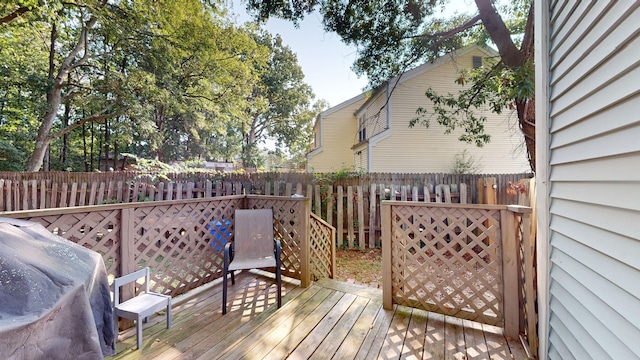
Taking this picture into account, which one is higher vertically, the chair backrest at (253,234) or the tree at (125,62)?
the tree at (125,62)

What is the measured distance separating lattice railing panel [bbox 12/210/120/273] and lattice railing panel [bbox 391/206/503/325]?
268 cm

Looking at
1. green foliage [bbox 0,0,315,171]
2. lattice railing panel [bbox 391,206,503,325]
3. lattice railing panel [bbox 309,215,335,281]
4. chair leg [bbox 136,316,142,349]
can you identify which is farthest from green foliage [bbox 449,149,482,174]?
chair leg [bbox 136,316,142,349]

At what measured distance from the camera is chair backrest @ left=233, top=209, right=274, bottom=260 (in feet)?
10.1

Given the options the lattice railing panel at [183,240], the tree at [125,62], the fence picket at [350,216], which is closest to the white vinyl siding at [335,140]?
the tree at [125,62]

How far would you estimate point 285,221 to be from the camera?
3.35 m

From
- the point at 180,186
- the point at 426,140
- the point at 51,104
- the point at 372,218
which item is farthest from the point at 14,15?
the point at 426,140

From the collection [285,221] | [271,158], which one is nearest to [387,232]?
[285,221]

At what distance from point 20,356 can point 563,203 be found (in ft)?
9.34

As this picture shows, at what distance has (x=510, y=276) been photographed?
221 centimetres

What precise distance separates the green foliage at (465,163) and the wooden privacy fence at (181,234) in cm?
754

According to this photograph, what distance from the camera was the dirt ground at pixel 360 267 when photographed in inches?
156

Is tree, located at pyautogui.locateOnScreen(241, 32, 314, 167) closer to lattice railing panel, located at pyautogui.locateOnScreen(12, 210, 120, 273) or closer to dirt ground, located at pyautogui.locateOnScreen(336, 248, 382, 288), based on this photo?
dirt ground, located at pyautogui.locateOnScreen(336, 248, 382, 288)

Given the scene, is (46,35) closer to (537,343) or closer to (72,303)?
(72,303)

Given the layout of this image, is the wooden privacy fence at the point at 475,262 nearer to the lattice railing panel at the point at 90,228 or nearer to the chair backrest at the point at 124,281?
the chair backrest at the point at 124,281
